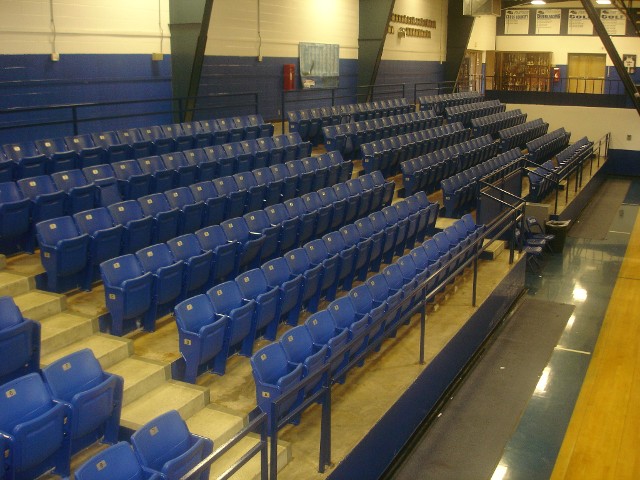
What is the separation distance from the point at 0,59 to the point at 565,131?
1173 centimetres

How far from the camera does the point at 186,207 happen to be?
5582 mm

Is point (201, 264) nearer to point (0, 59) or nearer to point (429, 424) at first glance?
point (429, 424)

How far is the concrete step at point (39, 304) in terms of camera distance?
4.43 m

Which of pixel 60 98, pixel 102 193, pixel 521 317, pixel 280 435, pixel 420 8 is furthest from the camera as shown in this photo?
pixel 420 8

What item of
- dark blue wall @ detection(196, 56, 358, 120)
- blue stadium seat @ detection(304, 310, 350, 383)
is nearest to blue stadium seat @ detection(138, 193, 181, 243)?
blue stadium seat @ detection(304, 310, 350, 383)

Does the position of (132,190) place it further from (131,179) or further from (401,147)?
(401,147)

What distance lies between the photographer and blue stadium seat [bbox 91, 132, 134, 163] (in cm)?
665

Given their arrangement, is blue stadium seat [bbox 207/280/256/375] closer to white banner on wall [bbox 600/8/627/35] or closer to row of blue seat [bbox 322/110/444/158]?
row of blue seat [bbox 322/110/444/158]

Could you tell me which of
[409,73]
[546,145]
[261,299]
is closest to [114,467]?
[261,299]

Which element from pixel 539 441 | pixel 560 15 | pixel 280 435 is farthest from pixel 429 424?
pixel 560 15

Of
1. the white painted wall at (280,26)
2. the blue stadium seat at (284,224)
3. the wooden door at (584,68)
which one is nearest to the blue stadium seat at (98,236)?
the blue stadium seat at (284,224)

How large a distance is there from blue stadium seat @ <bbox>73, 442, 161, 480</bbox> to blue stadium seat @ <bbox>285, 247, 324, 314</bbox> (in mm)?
2411

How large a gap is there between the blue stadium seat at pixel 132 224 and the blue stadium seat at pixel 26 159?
98 centimetres

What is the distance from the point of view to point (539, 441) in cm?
485
